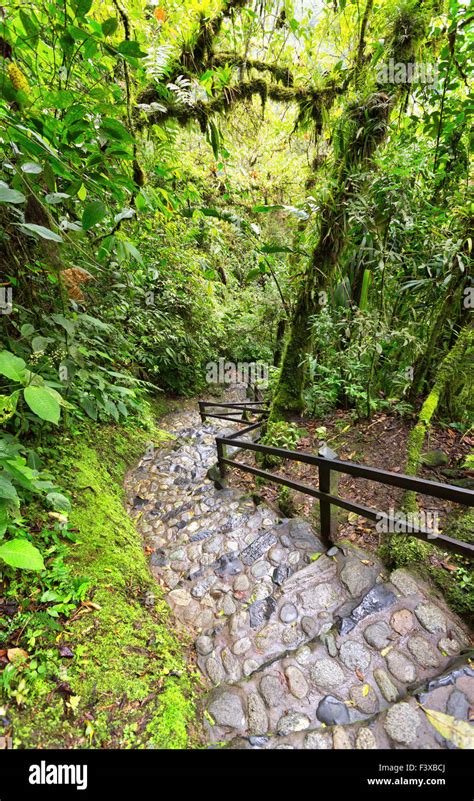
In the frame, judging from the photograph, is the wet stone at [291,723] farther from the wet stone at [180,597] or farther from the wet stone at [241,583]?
the wet stone at [180,597]

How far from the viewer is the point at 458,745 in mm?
1335

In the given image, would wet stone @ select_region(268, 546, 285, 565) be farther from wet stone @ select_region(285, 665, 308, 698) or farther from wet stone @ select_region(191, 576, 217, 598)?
wet stone @ select_region(285, 665, 308, 698)

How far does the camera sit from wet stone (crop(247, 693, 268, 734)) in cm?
170

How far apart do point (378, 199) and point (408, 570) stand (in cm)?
315

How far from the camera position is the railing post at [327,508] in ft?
8.13

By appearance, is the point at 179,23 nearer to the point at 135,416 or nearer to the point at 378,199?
the point at 378,199

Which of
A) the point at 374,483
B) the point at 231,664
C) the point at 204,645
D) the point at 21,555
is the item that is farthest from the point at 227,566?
the point at 21,555

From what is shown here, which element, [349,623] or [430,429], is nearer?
[349,623]

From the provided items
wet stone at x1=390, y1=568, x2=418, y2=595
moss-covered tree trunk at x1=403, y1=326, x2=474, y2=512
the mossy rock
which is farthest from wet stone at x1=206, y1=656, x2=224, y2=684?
the mossy rock

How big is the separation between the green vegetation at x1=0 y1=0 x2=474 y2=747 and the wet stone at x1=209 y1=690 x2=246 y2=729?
169 millimetres

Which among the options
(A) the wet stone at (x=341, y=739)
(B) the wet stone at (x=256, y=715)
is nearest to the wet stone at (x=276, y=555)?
(B) the wet stone at (x=256, y=715)

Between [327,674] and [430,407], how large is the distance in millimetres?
2142

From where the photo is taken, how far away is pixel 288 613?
2.27m
